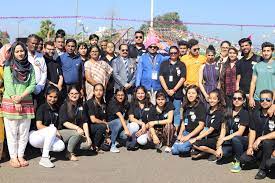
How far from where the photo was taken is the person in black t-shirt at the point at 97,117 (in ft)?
22.8

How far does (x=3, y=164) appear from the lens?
5965 millimetres

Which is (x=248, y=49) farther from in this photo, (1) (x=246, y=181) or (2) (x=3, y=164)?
(2) (x=3, y=164)

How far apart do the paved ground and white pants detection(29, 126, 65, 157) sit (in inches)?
9.2

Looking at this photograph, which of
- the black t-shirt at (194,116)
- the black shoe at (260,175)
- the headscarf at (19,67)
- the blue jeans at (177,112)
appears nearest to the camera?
the black shoe at (260,175)

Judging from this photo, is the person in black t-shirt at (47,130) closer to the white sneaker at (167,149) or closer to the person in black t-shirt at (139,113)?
the person in black t-shirt at (139,113)

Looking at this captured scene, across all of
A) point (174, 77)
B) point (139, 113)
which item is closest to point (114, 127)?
point (139, 113)

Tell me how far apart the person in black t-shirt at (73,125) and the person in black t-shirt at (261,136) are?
100 inches

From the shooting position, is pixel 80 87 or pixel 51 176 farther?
pixel 80 87

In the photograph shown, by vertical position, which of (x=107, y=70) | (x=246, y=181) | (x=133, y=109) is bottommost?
(x=246, y=181)

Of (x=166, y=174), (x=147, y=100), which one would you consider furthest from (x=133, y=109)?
(x=166, y=174)

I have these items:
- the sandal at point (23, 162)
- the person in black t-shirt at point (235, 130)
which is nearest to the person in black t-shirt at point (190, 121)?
the person in black t-shirt at point (235, 130)

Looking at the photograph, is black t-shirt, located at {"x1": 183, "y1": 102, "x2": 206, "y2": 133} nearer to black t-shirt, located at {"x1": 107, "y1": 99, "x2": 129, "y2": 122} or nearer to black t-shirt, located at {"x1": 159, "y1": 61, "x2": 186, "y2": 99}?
black t-shirt, located at {"x1": 159, "y1": 61, "x2": 186, "y2": 99}

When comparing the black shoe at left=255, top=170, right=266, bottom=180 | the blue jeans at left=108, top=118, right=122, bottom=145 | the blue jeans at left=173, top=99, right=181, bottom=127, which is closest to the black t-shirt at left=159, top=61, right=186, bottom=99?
the blue jeans at left=173, top=99, right=181, bottom=127

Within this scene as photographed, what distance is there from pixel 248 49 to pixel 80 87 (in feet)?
10.3
